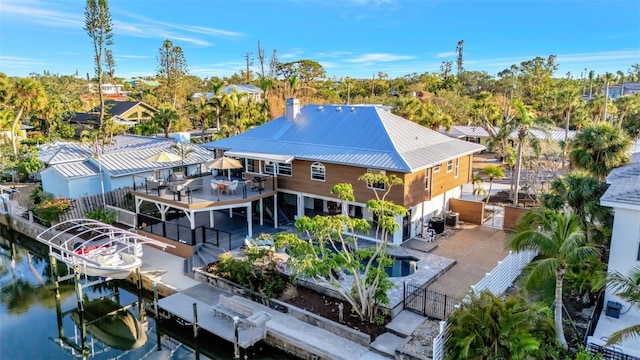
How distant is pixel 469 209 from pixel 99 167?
22.0m

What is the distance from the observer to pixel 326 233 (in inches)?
527

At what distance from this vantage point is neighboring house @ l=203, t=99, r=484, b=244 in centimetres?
1972

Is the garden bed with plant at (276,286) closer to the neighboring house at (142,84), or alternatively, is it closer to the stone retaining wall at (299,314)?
the stone retaining wall at (299,314)

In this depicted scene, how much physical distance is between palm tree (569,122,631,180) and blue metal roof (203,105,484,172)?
5843mm

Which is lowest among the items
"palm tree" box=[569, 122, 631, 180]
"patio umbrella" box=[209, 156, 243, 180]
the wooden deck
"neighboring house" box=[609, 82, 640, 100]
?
the wooden deck

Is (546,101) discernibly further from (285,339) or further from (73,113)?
(73,113)

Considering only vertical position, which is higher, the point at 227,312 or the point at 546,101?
the point at 546,101

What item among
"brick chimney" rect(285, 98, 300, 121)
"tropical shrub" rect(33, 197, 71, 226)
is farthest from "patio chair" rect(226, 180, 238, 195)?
"tropical shrub" rect(33, 197, 71, 226)

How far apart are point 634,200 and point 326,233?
8973 millimetres

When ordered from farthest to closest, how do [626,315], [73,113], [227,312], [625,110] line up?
[73,113], [625,110], [227,312], [626,315]

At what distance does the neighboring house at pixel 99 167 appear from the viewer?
998 inches

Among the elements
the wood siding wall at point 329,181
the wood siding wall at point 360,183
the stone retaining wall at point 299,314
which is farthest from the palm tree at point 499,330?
the wood siding wall at point 329,181

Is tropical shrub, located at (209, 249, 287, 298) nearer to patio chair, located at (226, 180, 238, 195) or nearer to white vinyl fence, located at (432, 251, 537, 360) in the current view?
patio chair, located at (226, 180, 238, 195)

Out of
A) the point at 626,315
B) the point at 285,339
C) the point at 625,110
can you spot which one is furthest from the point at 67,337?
the point at 625,110
